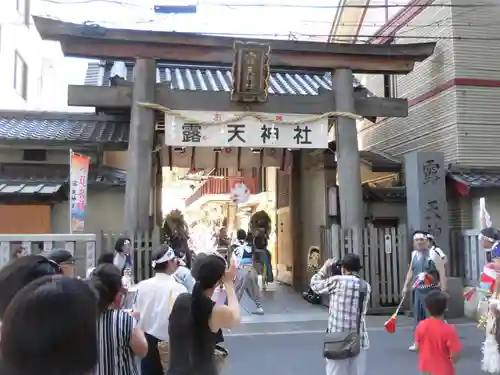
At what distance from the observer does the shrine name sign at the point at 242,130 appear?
1152 centimetres

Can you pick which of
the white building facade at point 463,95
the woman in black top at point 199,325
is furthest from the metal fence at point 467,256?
the woman in black top at point 199,325

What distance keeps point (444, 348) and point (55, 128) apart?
39.2 ft

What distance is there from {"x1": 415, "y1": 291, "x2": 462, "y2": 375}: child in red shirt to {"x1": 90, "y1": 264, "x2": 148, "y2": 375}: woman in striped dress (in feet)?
9.21

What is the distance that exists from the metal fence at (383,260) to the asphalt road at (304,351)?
1.70m

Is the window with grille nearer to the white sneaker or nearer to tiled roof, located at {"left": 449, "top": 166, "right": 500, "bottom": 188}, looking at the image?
the white sneaker

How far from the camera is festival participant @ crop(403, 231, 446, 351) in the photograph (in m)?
8.23

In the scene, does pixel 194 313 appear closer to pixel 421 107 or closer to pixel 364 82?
pixel 421 107

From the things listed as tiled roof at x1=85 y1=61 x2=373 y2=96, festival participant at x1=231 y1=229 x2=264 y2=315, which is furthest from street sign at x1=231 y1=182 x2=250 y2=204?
festival participant at x1=231 y1=229 x2=264 y2=315

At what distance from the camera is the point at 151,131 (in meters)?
11.2

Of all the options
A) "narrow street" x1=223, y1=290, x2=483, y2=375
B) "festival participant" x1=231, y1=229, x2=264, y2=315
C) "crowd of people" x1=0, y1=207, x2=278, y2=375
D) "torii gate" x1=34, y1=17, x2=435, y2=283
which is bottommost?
"narrow street" x1=223, y1=290, x2=483, y2=375

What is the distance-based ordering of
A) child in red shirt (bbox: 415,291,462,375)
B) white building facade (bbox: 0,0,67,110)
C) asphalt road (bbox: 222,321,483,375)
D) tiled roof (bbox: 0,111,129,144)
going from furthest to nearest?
white building facade (bbox: 0,0,67,110), tiled roof (bbox: 0,111,129,144), asphalt road (bbox: 222,321,483,375), child in red shirt (bbox: 415,291,462,375)

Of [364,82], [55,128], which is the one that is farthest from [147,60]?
[364,82]

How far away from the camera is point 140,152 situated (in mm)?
11070

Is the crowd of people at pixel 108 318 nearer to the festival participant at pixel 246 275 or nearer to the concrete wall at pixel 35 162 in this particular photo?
the festival participant at pixel 246 275
